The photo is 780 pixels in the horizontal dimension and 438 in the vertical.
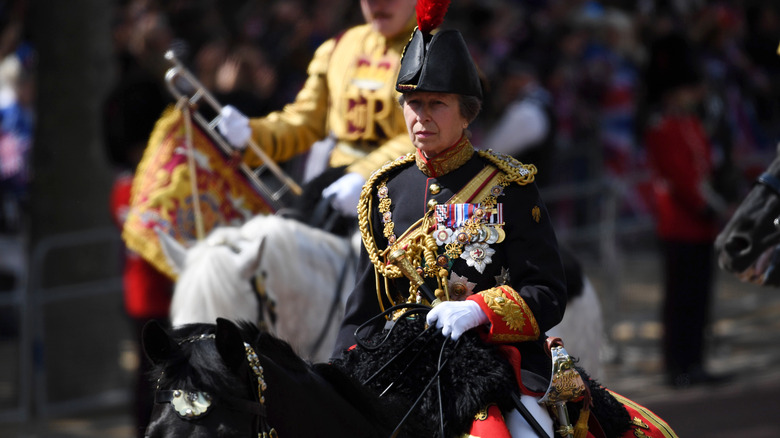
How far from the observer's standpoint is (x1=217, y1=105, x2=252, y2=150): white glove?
579cm

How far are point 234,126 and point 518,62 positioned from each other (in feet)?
20.0

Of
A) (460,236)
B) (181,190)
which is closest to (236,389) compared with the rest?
(460,236)

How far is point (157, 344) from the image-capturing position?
2.91m

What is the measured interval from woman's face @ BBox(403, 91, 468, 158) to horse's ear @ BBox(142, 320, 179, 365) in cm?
106

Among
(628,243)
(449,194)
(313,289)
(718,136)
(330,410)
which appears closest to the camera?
(330,410)

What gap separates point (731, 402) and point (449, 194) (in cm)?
663

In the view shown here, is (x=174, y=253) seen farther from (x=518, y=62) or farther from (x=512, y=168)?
(x=518, y=62)

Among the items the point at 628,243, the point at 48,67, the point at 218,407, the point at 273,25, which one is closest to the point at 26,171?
the point at 48,67

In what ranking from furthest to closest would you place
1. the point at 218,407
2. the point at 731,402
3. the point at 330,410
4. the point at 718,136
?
1. the point at 718,136
2. the point at 731,402
3. the point at 330,410
4. the point at 218,407

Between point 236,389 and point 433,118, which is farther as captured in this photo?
point 433,118

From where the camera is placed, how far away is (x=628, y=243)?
11328 mm

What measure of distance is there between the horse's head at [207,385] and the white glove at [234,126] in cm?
293

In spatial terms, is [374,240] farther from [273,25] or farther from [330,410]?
[273,25]

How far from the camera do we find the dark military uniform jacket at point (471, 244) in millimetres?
3449
